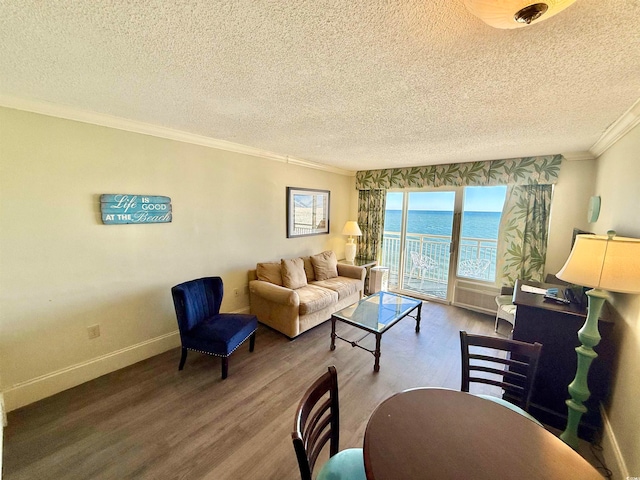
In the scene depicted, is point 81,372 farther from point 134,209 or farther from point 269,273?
point 269,273

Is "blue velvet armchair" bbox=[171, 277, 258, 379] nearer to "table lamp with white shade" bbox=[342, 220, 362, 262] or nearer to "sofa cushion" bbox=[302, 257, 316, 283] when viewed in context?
"sofa cushion" bbox=[302, 257, 316, 283]

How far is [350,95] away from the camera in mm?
1694

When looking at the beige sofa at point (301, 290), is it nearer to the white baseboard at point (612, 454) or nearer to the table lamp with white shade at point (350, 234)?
the table lamp with white shade at point (350, 234)

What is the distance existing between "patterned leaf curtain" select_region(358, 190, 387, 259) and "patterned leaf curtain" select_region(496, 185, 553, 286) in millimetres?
1926

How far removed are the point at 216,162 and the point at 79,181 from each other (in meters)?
1.25

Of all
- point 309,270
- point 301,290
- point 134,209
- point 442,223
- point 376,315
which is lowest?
point 376,315

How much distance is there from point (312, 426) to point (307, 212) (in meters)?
3.42

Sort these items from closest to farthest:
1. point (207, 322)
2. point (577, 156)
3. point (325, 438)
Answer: point (325, 438) < point (207, 322) < point (577, 156)

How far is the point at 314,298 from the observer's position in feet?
10.4

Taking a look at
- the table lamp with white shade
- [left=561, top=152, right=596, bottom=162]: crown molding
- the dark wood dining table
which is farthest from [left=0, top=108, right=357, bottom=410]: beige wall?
[left=561, top=152, right=596, bottom=162]: crown molding

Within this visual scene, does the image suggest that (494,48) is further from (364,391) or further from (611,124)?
(364,391)

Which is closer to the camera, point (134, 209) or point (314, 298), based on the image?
point (134, 209)

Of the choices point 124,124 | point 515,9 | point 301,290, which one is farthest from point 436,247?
point 124,124

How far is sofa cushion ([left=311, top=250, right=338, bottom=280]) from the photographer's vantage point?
3982mm
